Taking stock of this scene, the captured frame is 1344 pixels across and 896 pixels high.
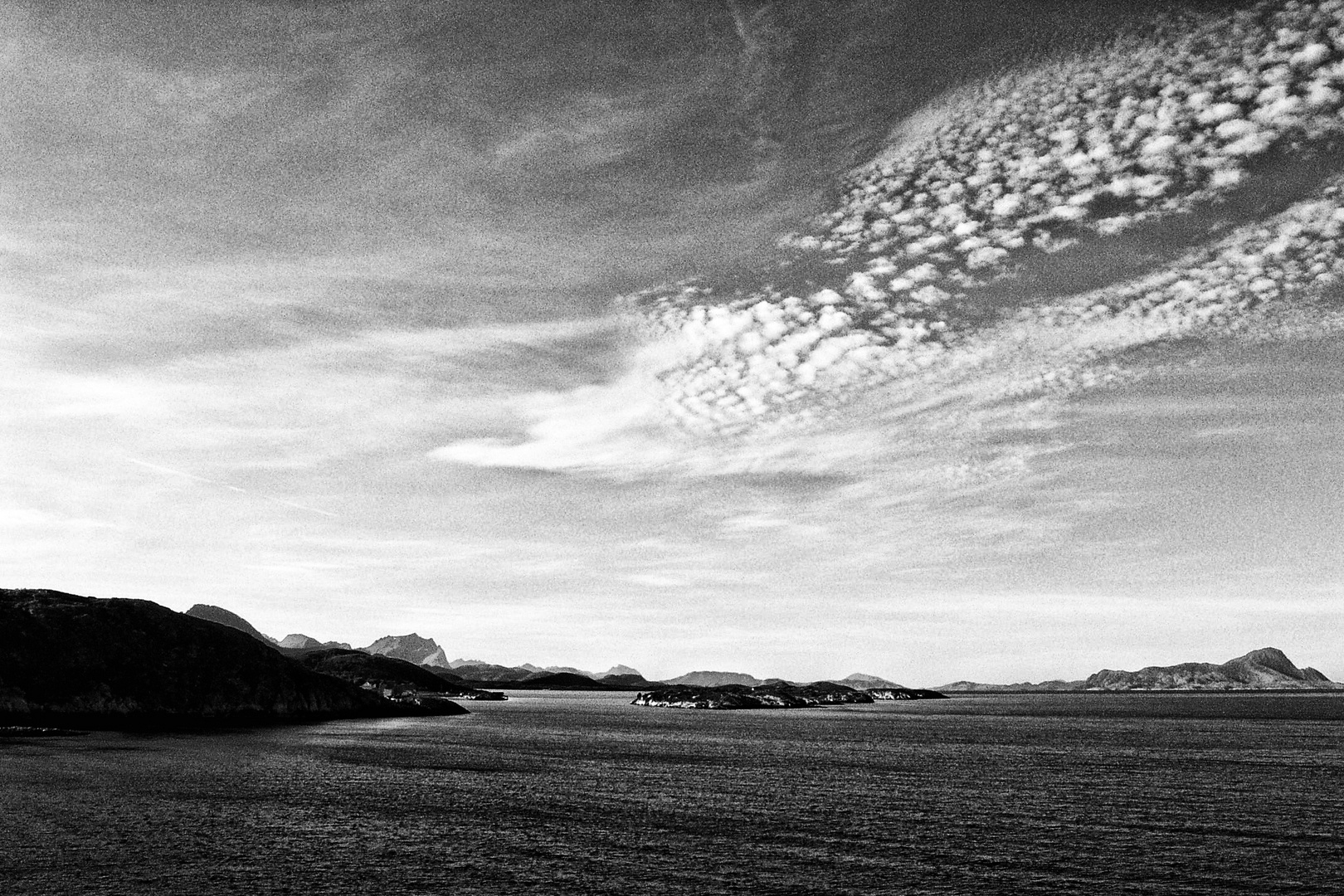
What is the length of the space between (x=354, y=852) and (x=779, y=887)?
2980 centimetres

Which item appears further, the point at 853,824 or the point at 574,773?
the point at 574,773

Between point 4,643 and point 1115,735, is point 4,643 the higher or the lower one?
the higher one

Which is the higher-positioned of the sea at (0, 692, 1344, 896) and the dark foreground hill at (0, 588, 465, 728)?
the dark foreground hill at (0, 588, 465, 728)

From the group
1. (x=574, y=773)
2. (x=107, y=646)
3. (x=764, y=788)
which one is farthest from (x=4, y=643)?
(x=764, y=788)

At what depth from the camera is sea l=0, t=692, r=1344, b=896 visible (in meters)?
51.7

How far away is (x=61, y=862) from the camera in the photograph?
173ft

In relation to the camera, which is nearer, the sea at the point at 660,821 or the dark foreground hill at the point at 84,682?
the sea at the point at 660,821

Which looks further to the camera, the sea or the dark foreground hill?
the dark foreground hill

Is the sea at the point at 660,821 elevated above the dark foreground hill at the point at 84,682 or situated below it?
below

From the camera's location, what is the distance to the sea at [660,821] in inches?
2036

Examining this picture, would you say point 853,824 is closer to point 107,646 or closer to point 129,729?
point 129,729

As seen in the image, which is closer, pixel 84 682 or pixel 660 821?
pixel 660 821

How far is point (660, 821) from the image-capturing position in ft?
234

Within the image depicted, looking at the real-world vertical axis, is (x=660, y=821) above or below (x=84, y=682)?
below
